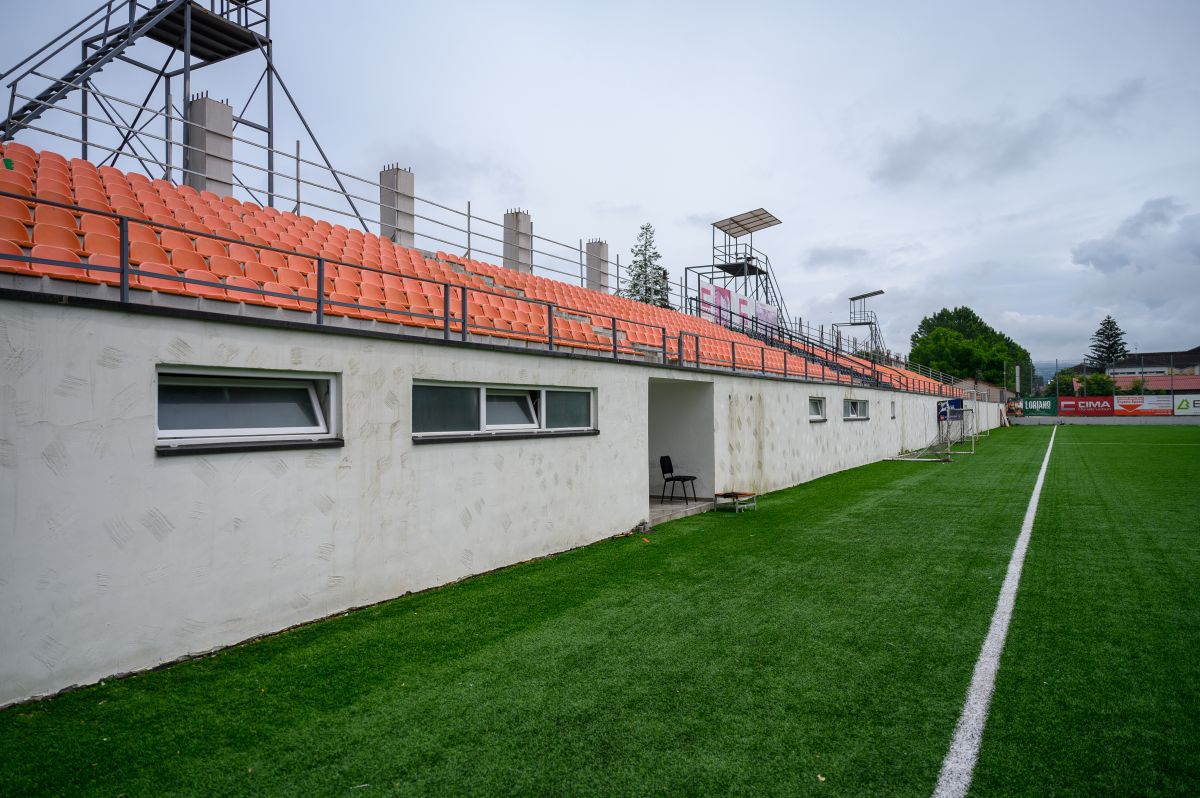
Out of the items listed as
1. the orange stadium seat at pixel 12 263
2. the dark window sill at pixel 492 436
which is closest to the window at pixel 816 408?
the dark window sill at pixel 492 436

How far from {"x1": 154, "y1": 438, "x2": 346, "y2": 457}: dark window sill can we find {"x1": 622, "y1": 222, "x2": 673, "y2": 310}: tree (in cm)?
3320

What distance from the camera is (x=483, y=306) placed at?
1021 cm

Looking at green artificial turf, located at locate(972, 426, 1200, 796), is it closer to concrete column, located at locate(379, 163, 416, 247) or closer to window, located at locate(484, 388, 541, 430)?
window, located at locate(484, 388, 541, 430)

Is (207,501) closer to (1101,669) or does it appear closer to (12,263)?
(12,263)

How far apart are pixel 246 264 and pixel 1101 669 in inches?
329

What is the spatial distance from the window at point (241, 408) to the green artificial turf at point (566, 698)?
1516 millimetres

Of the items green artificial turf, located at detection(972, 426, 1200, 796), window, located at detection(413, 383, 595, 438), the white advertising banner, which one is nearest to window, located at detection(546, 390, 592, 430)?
window, located at detection(413, 383, 595, 438)

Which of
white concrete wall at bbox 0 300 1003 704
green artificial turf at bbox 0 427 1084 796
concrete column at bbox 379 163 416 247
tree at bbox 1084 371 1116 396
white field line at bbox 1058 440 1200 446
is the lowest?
green artificial turf at bbox 0 427 1084 796

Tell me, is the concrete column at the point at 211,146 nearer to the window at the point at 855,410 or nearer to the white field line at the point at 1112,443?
the window at the point at 855,410

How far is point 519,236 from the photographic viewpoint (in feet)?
63.8

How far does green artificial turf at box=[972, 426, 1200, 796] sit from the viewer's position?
10.4 feet

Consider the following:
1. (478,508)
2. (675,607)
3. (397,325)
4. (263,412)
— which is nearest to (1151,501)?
(675,607)

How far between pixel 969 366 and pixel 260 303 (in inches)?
3086

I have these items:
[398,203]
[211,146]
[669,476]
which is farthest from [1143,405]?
[211,146]
